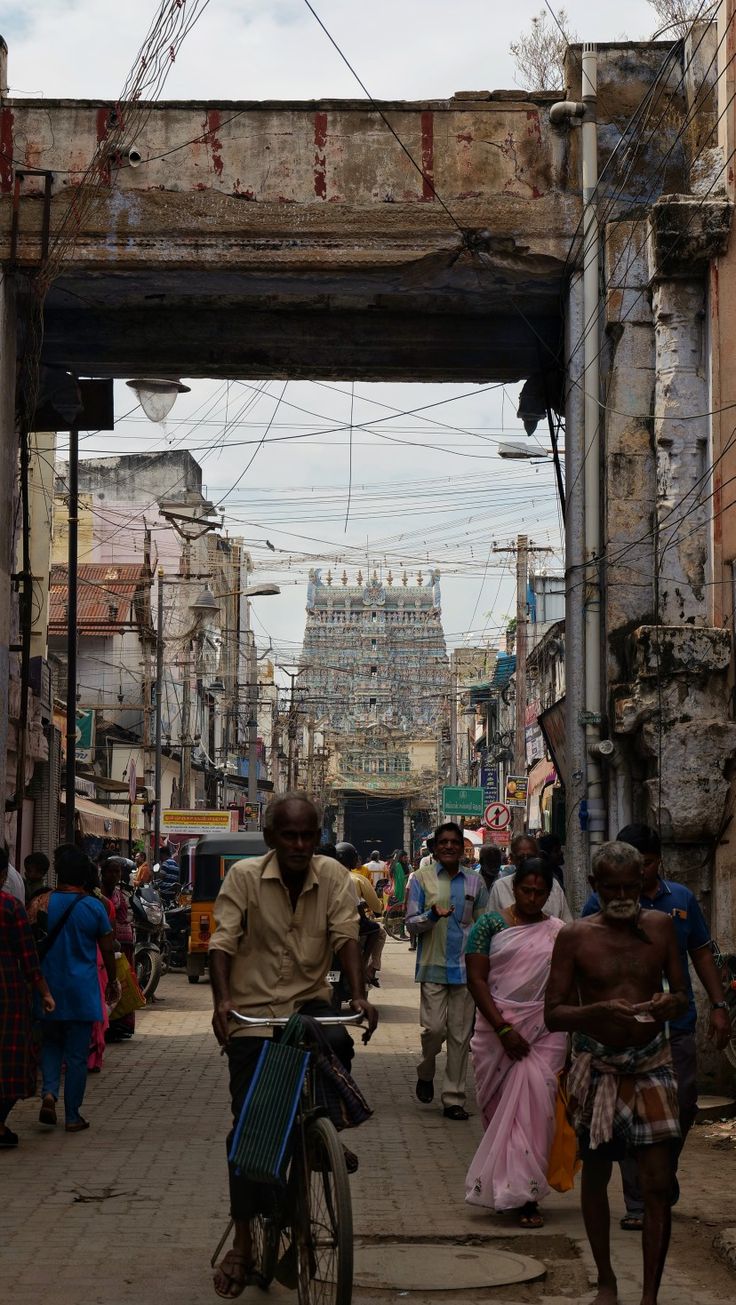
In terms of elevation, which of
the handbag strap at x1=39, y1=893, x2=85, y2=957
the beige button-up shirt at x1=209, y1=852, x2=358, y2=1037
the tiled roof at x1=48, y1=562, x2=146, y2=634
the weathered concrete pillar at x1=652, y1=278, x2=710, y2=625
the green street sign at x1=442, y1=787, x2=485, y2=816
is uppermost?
the tiled roof at x1=48, y1=562, x2=146, y2=634

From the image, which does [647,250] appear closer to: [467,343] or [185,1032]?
[467,343]

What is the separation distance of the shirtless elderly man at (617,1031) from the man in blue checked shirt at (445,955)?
5.14 m

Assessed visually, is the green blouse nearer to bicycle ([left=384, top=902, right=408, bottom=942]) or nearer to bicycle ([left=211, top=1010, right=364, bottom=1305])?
bicycle ([left=211, top=1010, right=364, bottom=1305])

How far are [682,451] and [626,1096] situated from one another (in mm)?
7563

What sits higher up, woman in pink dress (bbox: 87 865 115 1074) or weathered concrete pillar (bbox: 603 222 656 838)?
weathered concrete pillar (bbox: 603 222 656 838)

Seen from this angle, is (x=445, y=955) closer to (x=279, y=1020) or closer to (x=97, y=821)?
(x=279, y=1020)

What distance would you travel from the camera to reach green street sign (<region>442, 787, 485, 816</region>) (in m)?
42.0

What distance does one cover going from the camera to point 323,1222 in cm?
526

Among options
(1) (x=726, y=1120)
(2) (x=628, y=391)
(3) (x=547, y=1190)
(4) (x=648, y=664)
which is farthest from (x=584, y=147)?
(3) (x=547, y=1190)

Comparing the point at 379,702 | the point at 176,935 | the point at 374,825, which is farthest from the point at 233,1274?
the point at 379,702

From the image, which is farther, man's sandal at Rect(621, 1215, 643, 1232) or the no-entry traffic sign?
the no-entry traffic sign

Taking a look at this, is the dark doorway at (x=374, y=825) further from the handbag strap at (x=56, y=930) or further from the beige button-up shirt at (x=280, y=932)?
the beige button-up shirt at (x=280, y=932)

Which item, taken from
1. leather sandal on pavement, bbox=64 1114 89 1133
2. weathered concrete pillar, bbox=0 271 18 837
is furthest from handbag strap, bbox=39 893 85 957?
weathered concrete pillar, bbox=0 271 18 837

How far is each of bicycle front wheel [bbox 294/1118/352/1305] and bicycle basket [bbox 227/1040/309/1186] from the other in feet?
0.30
